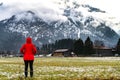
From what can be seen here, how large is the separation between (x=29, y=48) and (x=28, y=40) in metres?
0.63

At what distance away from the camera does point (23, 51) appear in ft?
81.9

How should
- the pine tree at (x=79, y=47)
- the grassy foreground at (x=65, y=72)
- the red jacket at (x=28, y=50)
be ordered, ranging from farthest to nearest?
1. the pine tree at (x=79, y=47)
2. the grassy foreground at (x=65, y=72)
3. the red jacket at (x=28, y=50)

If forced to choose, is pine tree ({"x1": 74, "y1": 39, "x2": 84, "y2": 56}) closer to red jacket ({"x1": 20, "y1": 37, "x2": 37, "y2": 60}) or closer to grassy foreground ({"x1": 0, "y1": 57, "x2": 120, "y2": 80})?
grassy foreground ({"x1": 0, "y1": 57, "x2": 120, "y2": 80})

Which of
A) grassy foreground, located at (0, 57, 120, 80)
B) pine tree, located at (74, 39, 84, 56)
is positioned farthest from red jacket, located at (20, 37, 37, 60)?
pine tree, located at (74, 39, 84, 56)

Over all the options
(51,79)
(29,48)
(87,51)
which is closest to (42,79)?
(51,79)

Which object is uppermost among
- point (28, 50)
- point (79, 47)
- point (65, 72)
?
point (28, 50)

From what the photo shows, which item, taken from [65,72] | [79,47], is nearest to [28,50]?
[65,72]

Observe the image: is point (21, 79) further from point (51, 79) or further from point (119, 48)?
point (119, 48)

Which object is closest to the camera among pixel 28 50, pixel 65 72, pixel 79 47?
pixel 28 50

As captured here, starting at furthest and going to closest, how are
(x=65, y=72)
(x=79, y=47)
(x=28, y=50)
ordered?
(x=79, y=47) < (x=65, y=72) < (x=28, y=50)

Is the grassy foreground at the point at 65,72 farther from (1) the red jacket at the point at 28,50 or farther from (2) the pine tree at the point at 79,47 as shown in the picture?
(2) the pine tree at the point at 79,47

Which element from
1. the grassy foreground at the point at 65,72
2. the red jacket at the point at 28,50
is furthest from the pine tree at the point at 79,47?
the red jacket at the point at 28,50

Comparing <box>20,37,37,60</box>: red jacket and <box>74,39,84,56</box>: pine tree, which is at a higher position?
<box>20,37,37,60</box>: red jacket

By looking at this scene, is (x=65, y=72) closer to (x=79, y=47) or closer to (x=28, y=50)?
(x=28, y=50)
